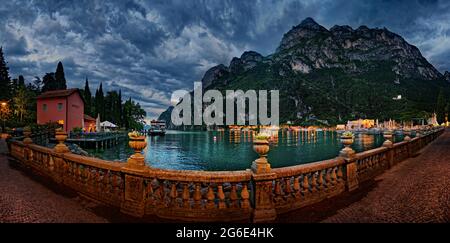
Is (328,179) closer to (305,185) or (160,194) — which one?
(305,185)

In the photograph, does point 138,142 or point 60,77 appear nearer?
point 138,142

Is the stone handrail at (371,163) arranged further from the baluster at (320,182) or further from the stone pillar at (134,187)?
the stone pillar at (134,187)

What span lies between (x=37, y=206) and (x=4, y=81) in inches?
2909

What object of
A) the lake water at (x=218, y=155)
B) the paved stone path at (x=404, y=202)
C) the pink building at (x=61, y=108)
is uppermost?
the pink building at (x=61, y=108)

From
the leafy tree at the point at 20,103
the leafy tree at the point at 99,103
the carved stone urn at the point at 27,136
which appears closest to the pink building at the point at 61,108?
the leafy tree at the point at 20,103

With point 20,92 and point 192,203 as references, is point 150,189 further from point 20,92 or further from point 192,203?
point 20,92

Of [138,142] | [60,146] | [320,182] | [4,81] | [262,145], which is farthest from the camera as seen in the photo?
[4,81]

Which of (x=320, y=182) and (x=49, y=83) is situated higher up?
(x=49, y=83)

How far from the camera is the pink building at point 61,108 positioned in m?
42.6

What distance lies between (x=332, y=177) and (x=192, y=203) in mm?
4377

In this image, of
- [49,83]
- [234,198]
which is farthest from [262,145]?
[49,83]

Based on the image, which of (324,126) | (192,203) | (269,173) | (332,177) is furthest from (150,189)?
(324,126)

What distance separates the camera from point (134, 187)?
5.34 meters

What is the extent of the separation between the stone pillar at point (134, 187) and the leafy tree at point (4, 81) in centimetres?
6897
